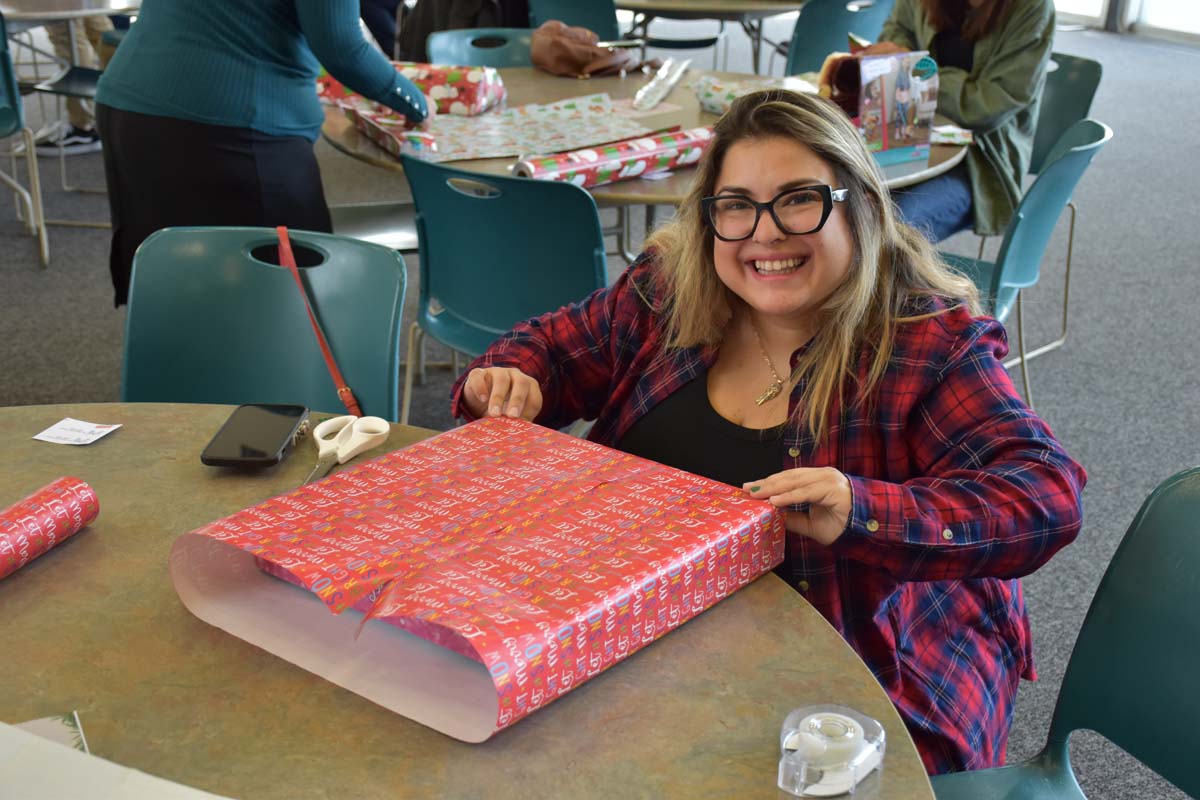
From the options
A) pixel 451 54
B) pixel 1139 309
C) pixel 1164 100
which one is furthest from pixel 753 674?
pixel 1164 100

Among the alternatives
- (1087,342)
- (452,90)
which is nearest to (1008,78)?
(1087,342)

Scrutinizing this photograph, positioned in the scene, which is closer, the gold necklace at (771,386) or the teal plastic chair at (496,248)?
the gold necklace at (771,386)

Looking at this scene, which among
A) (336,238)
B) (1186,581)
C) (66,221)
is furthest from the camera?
(66,221)

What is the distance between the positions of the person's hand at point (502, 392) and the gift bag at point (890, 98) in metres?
1.40

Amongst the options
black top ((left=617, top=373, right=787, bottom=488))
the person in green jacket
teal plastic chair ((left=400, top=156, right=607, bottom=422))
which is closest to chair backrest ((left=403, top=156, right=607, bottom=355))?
teal plastic chair ((left=400, top=156, right=607, bottom=422))

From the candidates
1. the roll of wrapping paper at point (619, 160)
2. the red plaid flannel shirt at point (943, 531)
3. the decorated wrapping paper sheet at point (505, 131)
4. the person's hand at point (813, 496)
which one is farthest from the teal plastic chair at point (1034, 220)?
the person's hand at point (813, 496)

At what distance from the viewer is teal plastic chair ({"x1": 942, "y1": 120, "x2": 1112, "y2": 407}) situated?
264 centimetres

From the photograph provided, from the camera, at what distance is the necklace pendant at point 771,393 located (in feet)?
4.97

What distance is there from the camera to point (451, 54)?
3973mm

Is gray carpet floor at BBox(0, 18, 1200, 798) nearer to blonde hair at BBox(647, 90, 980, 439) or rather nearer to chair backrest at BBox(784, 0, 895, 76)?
blonde hair at BBox(647, 90, 980, 439)

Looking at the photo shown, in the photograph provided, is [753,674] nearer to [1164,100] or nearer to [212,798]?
[212,798]

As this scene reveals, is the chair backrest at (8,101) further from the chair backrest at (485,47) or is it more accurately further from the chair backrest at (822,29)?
the chair backrest at (822,29)

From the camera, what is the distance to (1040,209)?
2.74 m

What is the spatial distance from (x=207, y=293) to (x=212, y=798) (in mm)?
1530
